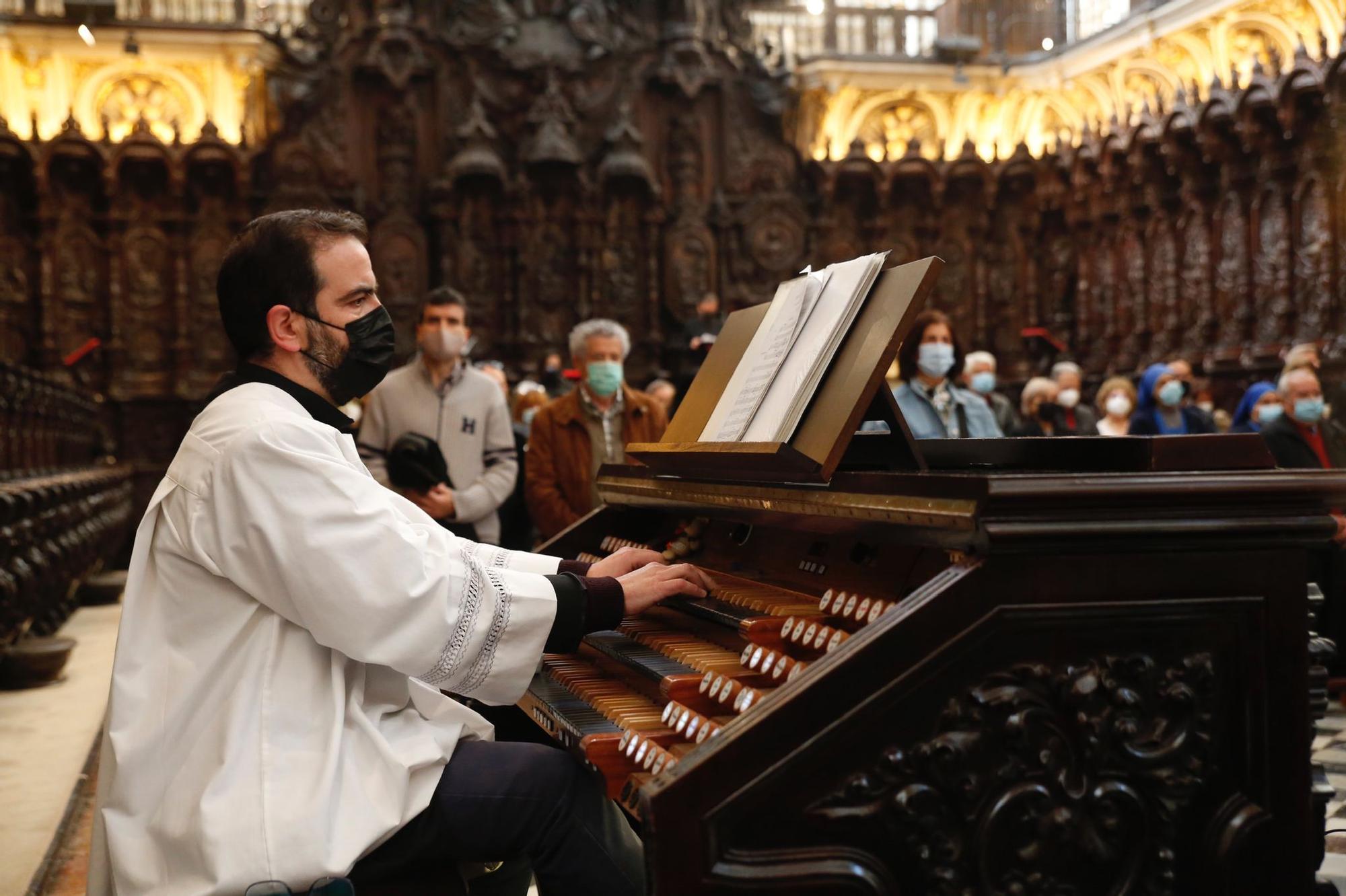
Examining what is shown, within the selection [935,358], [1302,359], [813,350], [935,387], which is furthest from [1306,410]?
[813,350]

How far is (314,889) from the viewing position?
1.98 m

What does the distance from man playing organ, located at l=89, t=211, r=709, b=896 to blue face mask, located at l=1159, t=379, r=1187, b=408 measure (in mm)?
6649

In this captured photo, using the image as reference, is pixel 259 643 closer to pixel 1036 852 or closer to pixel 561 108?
pixel 1036 852

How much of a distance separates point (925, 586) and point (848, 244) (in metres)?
13.2

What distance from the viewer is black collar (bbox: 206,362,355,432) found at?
7.64ft

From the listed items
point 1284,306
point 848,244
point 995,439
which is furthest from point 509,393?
point 995,439

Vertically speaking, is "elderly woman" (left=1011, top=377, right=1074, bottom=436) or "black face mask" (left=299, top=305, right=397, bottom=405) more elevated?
"black face mask" (left=299, top=305, right=397, bottom=405)

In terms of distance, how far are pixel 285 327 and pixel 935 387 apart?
349cm

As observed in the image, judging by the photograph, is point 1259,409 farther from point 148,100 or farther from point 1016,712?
point 148,100

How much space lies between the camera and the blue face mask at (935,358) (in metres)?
5.19

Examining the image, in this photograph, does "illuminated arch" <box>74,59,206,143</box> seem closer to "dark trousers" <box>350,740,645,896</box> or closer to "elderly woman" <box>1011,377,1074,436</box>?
"elderly woman" <box>1011,377,1074,436</box>

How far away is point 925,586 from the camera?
6.46 ft

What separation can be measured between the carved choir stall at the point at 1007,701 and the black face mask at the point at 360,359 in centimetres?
76

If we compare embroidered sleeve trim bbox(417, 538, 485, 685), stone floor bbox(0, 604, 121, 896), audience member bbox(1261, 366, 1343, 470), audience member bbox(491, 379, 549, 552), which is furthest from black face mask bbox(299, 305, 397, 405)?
audience member bbox(1261, 366, 1343, 470)
